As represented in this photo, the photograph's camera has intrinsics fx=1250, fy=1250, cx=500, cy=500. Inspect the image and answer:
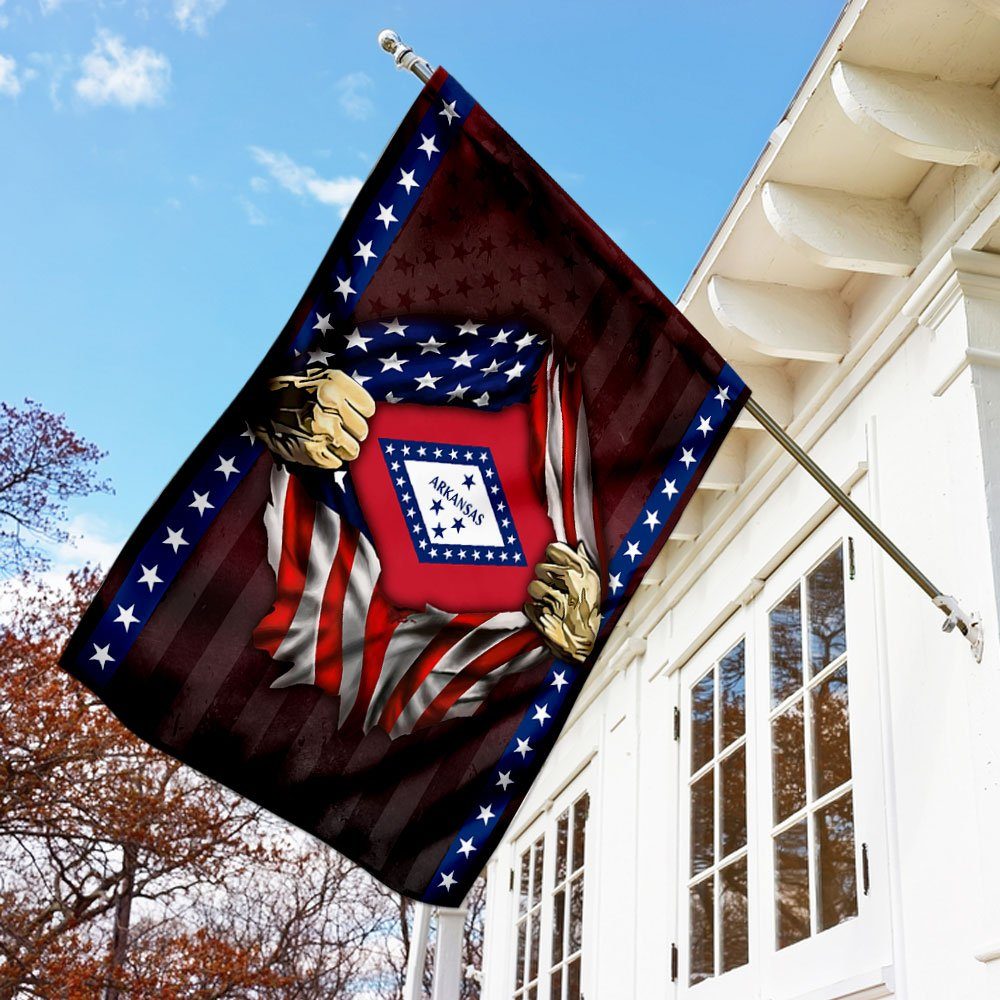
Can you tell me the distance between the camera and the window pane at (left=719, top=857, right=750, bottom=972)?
438cm

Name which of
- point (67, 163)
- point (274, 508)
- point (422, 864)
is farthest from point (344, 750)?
point (67, 163)

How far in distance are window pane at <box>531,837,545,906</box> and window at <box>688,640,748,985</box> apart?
279cm

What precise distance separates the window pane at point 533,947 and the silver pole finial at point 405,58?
18.3ft

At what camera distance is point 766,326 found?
4109mm

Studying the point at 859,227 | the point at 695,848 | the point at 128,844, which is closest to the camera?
the point at 859,227

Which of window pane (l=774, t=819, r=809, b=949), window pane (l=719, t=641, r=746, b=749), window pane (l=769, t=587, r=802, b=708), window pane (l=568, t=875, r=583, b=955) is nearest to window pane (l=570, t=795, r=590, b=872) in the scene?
window pane (l=568, t=875, r=583, b=955)

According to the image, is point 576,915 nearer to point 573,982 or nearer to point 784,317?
point 573,982

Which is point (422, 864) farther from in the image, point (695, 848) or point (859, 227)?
point (859, 227)

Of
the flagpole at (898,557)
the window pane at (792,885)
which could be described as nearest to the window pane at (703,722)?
the window pane at (792,885)

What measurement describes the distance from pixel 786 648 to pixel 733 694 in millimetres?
516

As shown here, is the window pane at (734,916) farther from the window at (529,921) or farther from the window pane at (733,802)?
the window at (529,921)

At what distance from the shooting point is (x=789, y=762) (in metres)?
4.21

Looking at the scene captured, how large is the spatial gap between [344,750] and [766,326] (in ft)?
6.39

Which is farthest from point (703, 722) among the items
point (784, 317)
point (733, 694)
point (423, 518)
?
point (423, 518)
